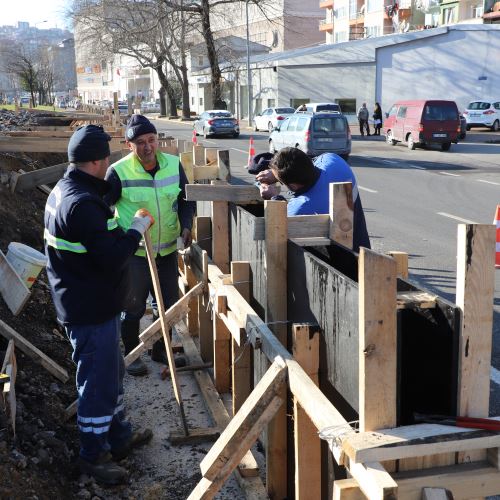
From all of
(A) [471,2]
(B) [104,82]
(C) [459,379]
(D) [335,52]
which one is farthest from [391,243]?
(B) [104,82]

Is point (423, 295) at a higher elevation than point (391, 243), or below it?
higher

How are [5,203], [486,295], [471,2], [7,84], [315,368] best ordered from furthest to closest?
[7,84], [471,2], [5,203], [315,368], [486,295]

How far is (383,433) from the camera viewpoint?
2.54 m

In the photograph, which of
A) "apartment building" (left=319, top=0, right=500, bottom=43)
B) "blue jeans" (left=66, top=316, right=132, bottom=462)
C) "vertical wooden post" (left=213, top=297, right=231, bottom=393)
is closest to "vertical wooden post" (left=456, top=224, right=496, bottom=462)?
"blue jeans" (left=66, top=316, right=132, bottom=462)

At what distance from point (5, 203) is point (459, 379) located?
814cm

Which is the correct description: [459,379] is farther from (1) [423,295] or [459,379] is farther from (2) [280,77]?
(2) [280,77]

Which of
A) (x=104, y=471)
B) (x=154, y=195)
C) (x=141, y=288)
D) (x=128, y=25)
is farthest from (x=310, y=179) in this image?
(x=128, y=25)

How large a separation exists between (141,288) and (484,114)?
36.5 metres

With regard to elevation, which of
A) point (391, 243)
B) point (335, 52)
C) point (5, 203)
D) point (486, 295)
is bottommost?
point (391, 243)

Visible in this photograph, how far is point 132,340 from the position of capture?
18.5 ft

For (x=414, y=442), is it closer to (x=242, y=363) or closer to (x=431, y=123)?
(x=242, y=363)

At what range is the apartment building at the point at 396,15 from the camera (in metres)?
59.5

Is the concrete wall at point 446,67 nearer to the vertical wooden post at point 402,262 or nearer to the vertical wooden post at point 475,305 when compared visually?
the vertical wooden post at point 402,262

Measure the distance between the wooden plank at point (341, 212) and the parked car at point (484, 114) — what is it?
3702cm
